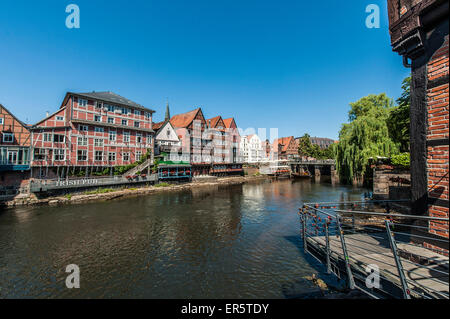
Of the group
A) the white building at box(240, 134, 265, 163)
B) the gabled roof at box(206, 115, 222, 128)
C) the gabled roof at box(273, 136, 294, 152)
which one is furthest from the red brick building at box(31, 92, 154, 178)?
the gabled roof at box(273, 136, 294, 152)

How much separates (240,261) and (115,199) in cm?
2268

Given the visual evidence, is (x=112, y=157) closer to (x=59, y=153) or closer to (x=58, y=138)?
(x=59, y=153)

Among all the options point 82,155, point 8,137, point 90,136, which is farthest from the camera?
point 90,136

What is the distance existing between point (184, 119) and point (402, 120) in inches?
1560

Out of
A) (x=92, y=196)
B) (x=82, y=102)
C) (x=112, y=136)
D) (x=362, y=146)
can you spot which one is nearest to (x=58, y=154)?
(x=112, y=136)

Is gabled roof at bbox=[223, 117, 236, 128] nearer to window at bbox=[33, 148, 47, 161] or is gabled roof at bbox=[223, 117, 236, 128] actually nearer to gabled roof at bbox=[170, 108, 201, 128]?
gabled roof at bbox=[170, 108, 201, 128]

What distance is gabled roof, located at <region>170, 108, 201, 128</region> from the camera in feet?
148

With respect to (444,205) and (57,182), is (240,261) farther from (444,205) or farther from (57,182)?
(57,182)

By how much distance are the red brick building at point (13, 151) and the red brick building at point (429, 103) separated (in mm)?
35162

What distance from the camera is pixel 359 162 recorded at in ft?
72.6

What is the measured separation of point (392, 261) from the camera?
4.96 meters

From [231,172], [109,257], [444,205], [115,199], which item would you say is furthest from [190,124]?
[444,205]

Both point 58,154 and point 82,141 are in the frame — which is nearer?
point 58,154
